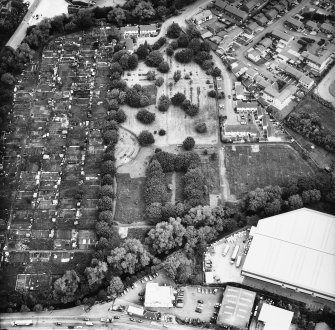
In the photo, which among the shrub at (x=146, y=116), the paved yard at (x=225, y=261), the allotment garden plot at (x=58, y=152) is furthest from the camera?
the shrub at (x=146, y=116)

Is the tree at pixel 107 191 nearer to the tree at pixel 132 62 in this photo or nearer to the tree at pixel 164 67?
the tree at pixel 132 62

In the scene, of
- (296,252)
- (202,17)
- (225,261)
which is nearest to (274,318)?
(296,252)

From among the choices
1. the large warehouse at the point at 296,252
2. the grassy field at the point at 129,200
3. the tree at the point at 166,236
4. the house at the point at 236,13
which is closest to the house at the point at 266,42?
the house at the point at 236,13

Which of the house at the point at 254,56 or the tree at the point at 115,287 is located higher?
the house at the point at 254,56

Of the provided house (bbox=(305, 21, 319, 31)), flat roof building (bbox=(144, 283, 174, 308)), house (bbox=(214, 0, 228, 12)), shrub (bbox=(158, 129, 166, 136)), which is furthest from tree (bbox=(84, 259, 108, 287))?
house (bbox=(305, 21, 319, 31))

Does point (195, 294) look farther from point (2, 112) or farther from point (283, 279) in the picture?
point (2, 112)
